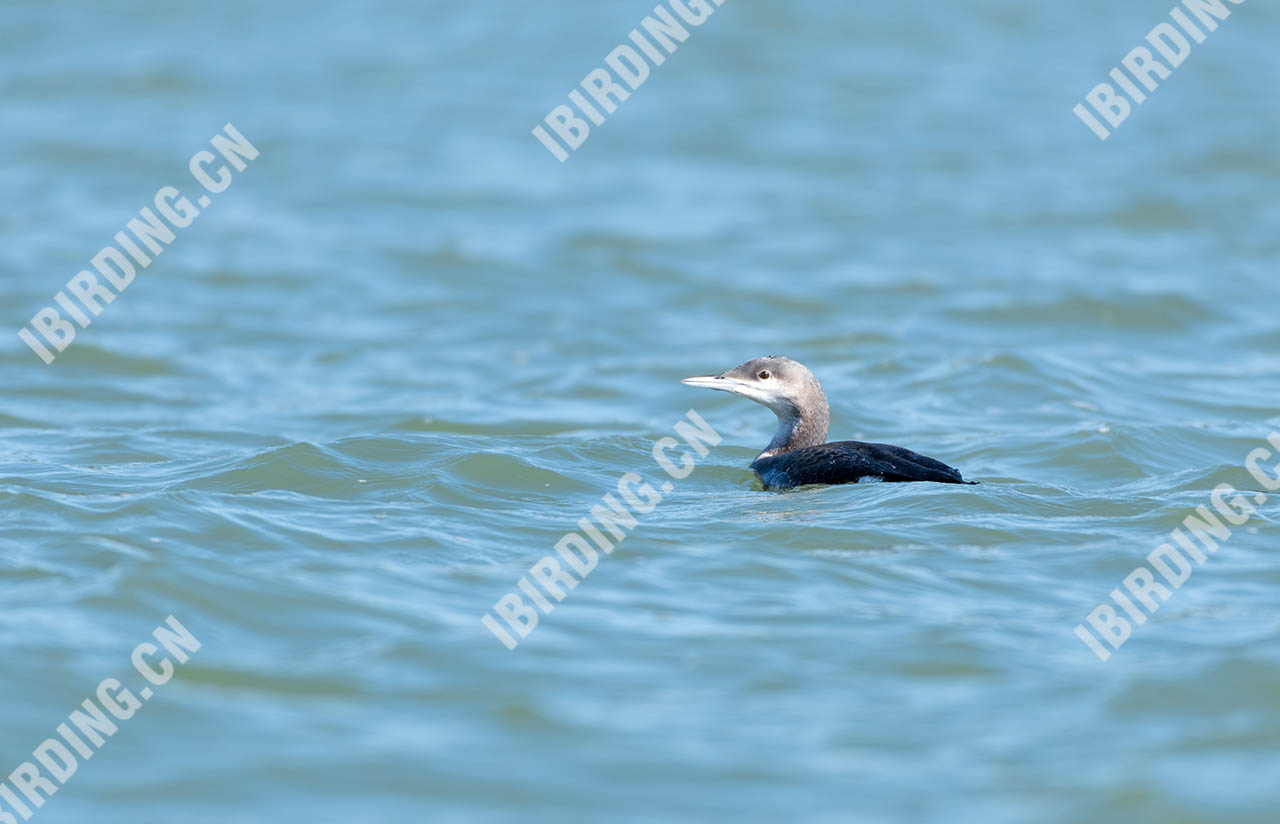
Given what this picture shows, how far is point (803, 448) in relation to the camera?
10.2 m

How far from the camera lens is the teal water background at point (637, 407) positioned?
586 cm

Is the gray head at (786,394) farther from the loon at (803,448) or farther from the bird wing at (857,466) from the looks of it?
the bird wing at (857,466)

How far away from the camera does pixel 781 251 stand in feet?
63.8

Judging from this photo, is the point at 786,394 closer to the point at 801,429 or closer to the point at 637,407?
the point at 801,429

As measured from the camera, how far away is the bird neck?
1077 centimetres

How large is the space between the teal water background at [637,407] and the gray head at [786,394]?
0.53m

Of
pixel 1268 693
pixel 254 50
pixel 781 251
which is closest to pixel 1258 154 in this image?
pixel 781 251

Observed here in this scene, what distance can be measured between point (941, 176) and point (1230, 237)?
415 cm

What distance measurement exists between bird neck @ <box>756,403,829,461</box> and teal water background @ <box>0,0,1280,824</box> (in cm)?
44

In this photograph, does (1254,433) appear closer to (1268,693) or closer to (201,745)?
(1268,693)

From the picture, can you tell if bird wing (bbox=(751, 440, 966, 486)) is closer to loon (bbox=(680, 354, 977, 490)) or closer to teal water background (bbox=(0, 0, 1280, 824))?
loon (bbox=(680, 354, 977, 490))

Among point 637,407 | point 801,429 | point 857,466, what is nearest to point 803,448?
point 801,429

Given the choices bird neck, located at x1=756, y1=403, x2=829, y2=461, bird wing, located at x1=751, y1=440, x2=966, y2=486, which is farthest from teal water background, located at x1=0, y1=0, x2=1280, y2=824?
bird neck, located at x1=756, y1=403, x2=829, y2=461

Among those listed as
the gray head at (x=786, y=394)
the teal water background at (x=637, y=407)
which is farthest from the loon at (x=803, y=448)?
the teal water background at (x=637, y=407)
